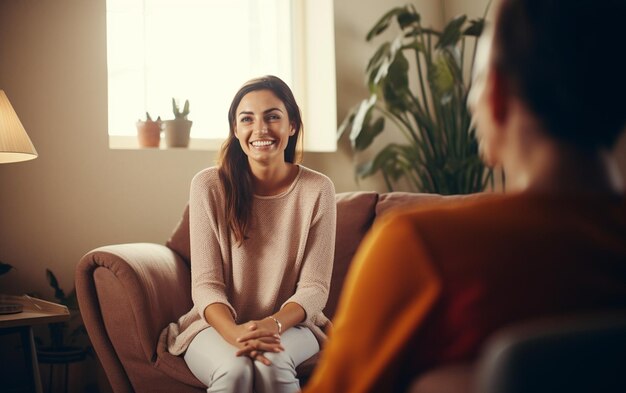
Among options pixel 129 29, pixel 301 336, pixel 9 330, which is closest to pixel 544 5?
pixel 301 336

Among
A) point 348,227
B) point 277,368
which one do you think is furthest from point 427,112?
point 277,368

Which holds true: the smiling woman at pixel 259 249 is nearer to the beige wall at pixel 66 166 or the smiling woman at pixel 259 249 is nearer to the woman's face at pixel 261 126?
the woman's face at pixel 261 126

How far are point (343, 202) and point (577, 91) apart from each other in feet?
6.72

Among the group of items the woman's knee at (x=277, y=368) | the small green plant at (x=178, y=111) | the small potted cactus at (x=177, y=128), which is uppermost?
the small green plant at (x=178, y=111)

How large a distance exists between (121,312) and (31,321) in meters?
0.27

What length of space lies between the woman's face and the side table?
78 cm

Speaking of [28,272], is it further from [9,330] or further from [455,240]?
[455,240]

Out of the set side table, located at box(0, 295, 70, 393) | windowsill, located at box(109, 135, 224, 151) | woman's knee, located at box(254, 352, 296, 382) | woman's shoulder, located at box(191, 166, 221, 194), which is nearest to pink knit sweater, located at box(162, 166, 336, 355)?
woman's shoulder, located at box(191, 166, 221, 194)

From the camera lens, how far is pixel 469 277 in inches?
20.0

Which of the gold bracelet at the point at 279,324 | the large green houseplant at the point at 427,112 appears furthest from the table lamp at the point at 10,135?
the large green houseplant at the point at 427,112

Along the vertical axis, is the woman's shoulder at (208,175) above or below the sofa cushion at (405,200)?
above

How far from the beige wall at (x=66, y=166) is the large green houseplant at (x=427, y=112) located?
738 millimetres

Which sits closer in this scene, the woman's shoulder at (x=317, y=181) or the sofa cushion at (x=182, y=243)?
the woman's shoulder at (x=317, y=181)

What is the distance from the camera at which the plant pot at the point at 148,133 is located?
9.96ft
